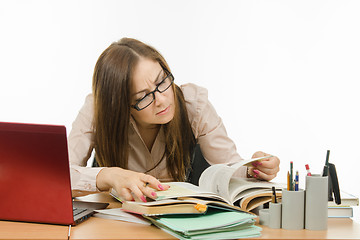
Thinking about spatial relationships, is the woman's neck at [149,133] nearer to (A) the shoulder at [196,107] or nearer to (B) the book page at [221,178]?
(A) the shoulder at [196,107]

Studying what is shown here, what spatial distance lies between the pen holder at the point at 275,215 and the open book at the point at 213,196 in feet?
0.23

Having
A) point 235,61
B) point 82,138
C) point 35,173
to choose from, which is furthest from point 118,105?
point 235,61

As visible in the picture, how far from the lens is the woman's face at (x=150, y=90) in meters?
1.54

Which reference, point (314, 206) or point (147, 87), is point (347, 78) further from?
point (314, 206)

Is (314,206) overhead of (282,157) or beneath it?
overhead

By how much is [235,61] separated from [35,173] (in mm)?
2903

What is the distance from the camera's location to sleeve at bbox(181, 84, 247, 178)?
1.83 m

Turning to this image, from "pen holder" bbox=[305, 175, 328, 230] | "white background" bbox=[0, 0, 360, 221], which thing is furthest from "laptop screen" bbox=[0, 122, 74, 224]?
"white background" bbox=[0, 0, 360, 221]

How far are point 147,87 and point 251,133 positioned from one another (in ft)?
7.60

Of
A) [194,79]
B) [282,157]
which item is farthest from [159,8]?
[282,157]

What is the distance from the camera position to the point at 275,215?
3.22ft

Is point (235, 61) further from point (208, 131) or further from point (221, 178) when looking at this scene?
point (221, 178)

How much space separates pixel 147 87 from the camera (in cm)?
153

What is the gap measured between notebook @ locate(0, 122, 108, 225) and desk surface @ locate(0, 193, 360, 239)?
0.02m
